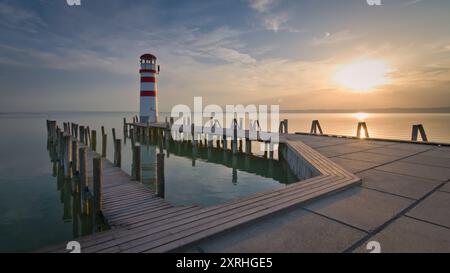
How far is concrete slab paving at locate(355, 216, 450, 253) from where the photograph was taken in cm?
299

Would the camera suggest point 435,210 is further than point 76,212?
No

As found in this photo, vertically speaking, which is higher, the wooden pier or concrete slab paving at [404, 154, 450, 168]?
concrete slab paving at [404, 154, 450, 168]

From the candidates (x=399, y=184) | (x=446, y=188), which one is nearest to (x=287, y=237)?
(x=399, y=184)

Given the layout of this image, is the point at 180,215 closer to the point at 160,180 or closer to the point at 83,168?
the point at 160,180

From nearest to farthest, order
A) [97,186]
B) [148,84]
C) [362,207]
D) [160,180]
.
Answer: [362,207], [97,186], [160,180], [148,84]

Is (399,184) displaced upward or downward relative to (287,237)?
upward

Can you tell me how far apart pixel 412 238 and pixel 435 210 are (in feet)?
4.91

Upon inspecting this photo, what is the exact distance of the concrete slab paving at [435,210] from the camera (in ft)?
12.5

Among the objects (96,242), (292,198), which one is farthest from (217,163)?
(96,242)

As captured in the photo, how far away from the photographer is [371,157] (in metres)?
8.93

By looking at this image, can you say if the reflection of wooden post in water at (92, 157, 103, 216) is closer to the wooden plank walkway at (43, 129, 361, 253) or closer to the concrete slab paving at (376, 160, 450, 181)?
the wooden plank walkway at (43, 129, 361, 253)

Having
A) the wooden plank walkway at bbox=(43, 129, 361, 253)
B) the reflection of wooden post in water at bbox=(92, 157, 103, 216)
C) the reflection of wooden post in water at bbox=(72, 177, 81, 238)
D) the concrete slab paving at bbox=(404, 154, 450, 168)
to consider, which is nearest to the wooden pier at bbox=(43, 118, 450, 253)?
the wooden plank walkway at bbox=(43, 129, 361, 253)

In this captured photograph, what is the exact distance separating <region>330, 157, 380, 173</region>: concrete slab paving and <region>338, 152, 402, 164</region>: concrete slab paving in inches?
19.6
